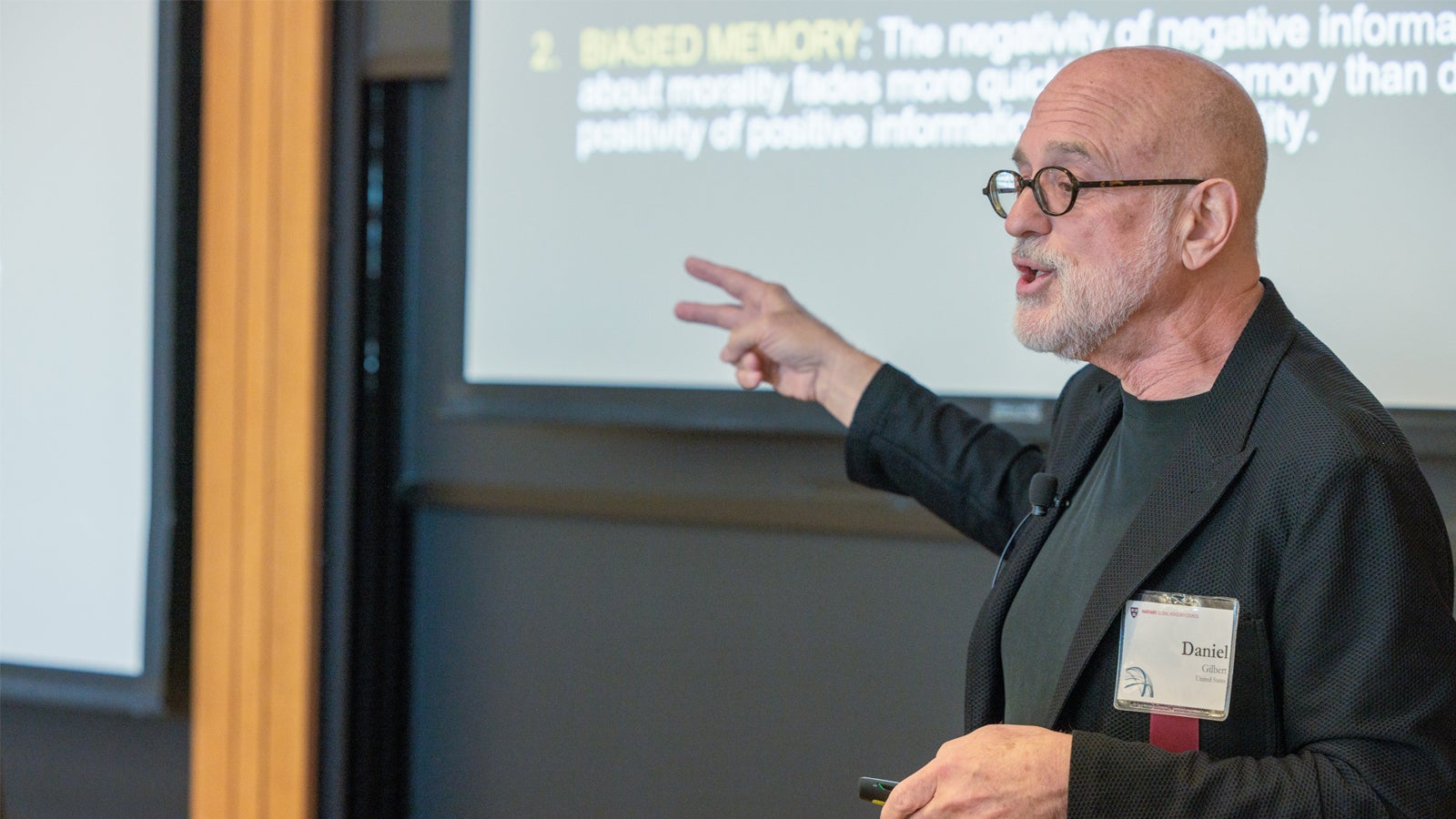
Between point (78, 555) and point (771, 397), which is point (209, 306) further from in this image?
point (771, 397)

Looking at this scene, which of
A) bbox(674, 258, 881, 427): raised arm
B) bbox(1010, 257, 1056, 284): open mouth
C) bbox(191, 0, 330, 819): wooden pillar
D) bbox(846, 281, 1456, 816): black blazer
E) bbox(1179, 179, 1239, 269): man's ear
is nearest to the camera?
bbox(846, 281, 1456, 816): black blazer

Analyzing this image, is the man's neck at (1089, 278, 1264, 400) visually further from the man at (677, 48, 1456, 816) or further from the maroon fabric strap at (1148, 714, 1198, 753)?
the maroon fabric strap at (1148, 714, 1198, 753)

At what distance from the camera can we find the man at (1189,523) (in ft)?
3.43

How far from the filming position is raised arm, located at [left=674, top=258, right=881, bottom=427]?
5.83ft

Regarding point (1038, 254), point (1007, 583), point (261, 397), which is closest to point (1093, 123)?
point (1038, 254)

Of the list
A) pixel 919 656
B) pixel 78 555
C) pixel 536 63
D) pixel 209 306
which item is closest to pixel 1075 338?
pixel 919 656

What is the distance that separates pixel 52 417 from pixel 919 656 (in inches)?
71.3

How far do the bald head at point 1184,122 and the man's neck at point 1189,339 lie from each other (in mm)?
68

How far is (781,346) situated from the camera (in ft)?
5.95

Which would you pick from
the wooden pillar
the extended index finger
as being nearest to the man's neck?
the extended index finger

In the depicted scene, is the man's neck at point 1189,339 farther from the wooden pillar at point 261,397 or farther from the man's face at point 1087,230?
the wooden pillar at point 261,397

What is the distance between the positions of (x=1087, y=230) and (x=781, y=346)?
23.6 inches

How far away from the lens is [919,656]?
7.30 feet

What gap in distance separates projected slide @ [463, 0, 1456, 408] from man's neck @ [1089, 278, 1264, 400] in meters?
0.72
